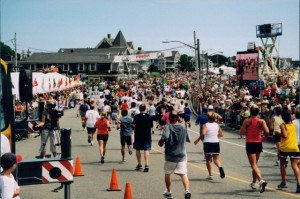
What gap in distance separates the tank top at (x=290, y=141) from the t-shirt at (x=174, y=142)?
2.26 meters

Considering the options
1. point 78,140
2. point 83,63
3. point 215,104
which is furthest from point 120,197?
point 83,63

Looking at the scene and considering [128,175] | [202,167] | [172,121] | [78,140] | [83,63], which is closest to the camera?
[172,121]

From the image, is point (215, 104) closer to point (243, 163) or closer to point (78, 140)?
point (78, 140)

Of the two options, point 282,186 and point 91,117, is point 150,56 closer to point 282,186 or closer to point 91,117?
point 91,117

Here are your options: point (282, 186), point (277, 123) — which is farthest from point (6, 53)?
point (282, 186)

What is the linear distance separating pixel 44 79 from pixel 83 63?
7202 cm

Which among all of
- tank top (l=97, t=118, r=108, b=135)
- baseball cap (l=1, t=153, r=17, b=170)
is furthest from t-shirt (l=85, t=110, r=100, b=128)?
baseball cap (l=1, t=153, r=17, b=170)

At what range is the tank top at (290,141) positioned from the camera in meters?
9.98

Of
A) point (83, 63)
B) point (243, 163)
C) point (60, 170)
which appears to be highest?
point (83, 63)

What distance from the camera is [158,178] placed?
1183cm

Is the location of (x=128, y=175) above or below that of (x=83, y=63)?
below

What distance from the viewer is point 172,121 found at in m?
9.44

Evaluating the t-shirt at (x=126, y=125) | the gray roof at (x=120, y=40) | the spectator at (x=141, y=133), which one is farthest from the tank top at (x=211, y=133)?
the gray roof at (x=120, y=40)

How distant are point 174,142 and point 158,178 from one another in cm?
278
